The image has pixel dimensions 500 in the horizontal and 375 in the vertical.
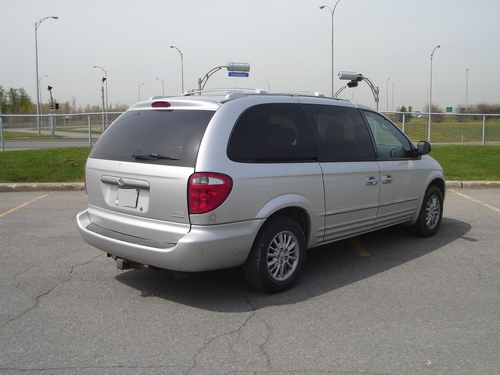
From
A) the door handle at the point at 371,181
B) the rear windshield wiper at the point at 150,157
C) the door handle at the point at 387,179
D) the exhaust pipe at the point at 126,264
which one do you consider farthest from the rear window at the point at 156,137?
Result: the door handle at the point at 387,179

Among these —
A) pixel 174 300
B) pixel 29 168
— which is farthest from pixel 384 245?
pixel 29 168

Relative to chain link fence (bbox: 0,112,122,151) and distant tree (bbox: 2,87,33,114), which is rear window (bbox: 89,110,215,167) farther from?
distant tree (bbox: 2,87,33,114)

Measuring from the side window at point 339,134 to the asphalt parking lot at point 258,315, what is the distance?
4.02ft

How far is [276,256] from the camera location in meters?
4.59

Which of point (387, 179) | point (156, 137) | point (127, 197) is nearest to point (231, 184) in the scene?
Answer: point (156, 137)

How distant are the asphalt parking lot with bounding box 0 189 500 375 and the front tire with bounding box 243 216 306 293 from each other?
15 cm

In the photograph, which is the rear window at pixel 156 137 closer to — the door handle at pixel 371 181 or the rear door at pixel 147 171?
the rear door at pixel 147 171

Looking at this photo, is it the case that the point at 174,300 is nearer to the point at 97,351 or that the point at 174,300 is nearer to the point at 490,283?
the point at 97,351

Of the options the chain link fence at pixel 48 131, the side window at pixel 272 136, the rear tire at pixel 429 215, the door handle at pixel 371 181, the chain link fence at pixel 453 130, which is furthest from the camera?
the chain link fence at pixel 48 131

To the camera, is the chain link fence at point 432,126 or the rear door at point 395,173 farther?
the chain link fence at point 432,126

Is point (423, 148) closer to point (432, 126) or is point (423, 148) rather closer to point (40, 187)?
point (40, 187)

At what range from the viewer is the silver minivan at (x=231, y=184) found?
4062 mm

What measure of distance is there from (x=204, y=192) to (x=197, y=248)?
447 millimetres

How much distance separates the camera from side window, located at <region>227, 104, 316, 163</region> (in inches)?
171
